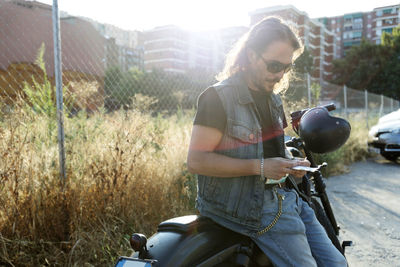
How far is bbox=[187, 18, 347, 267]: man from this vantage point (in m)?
1.48

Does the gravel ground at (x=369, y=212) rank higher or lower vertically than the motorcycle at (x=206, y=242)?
lower

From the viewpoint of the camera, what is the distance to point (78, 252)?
276 cm

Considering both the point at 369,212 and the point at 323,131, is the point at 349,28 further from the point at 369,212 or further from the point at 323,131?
the point at 323,131

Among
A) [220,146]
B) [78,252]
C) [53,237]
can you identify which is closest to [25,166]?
[53,237]

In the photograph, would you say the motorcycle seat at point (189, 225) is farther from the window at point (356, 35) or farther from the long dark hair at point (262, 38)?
the window at point (356, 35)

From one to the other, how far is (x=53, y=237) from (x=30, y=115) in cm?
111

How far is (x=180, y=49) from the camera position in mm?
77938

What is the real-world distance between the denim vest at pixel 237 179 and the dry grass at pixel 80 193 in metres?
1.49

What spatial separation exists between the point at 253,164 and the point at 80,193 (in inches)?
78.9

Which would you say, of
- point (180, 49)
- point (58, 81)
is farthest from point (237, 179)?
point (180, 49)

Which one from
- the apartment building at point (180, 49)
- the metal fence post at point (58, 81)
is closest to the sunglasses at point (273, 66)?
the metal fence post at point (58, 81)

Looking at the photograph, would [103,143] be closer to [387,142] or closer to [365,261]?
[365,261]

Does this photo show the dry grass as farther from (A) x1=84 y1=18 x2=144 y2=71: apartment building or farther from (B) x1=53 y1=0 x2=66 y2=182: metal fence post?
(A) x1=84 y1=18 x2=144 y2=71: apartment building

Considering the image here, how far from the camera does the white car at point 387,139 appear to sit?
7426mm
